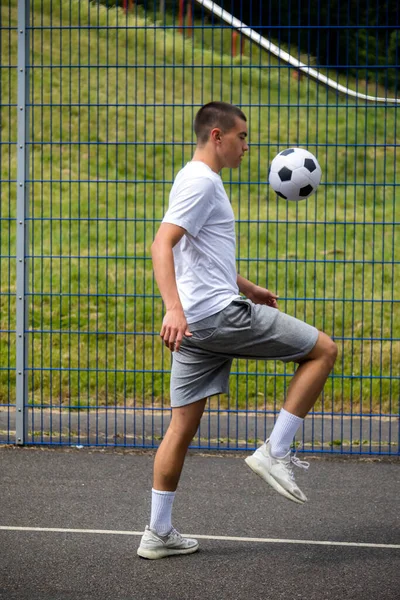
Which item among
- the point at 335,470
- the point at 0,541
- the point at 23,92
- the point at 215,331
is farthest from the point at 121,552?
the point at 23,92

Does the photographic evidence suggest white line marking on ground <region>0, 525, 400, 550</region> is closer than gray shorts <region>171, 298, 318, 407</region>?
No

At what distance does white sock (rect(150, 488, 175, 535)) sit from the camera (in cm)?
458

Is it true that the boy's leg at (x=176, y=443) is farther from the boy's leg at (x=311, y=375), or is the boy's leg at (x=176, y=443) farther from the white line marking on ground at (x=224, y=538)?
the white line marking on ground at (x=224, y=538)

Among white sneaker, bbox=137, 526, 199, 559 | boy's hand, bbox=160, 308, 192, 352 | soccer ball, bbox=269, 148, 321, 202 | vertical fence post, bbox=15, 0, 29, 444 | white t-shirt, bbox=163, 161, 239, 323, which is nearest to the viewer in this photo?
boy's hand, bbox=160, 308, 192, 352

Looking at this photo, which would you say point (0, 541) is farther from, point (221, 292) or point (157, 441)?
point (157, 441)

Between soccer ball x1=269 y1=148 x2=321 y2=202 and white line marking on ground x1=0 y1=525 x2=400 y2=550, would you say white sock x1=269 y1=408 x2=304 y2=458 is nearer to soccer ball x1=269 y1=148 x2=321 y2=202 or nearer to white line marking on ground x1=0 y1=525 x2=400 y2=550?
white line marking on ground x1=0 y1=525 x2=400 y2=550

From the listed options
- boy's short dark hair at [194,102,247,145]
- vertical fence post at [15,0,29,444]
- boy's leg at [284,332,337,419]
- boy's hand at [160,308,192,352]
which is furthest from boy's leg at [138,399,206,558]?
vertical fence post at [15,0,29,444]

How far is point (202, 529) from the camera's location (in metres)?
5.09

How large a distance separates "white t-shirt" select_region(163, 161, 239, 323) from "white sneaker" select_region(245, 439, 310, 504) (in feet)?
2.24

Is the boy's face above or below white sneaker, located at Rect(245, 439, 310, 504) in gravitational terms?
above

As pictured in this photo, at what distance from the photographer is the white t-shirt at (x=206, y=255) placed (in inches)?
172

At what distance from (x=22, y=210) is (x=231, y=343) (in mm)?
2689

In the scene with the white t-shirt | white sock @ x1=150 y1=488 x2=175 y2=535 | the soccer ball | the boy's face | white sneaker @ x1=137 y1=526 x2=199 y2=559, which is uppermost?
the boy's face

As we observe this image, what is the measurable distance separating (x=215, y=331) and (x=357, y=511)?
1667 millimetres
